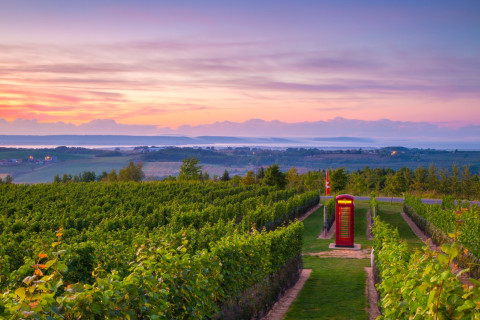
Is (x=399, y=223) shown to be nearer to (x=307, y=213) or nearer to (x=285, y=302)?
(x=307, y=213)

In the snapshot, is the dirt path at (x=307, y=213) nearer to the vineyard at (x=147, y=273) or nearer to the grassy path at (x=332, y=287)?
the grassy path at (x=332, y=287)

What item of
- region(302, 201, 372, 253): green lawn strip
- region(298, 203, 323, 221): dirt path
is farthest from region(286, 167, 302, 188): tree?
region(302, 201, 372, 253): green lawn strip

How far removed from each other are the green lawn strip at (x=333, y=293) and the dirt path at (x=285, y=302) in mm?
133

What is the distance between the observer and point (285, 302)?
430 inches

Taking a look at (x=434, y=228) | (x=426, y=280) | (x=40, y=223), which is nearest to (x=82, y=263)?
(x=426, y=280)

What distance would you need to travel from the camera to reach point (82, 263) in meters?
9.49

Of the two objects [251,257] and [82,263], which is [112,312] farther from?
[82,263]

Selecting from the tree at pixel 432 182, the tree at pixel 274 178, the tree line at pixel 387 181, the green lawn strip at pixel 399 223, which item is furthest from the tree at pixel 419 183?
the tree at pixel 274 178

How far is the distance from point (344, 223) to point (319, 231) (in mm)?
5572

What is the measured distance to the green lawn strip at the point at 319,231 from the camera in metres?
21.0

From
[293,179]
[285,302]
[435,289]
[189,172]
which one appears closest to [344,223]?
[285,302]

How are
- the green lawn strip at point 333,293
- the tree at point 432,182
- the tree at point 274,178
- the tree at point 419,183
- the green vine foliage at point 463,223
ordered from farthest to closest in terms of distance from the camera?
the tree at point 432,182
the tree at point 419,183
the tree at point 274,178
the green vine foliage at point 463,223
the green lawn strip at point 333,293

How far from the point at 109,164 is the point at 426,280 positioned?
6708 inches

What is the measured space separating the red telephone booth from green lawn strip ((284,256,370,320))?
3265 mm
